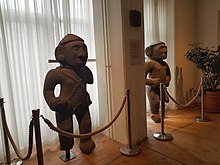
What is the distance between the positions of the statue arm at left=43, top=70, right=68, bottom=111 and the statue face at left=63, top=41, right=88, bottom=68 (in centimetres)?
23

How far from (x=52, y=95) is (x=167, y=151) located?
1637 mm

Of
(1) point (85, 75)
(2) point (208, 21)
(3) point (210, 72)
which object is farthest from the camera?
(2) point (208, 21)

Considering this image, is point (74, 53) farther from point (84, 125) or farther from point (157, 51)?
point (157, 51)

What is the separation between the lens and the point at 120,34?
2.57m

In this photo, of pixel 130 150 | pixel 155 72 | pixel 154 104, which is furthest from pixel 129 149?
pixel 155 72

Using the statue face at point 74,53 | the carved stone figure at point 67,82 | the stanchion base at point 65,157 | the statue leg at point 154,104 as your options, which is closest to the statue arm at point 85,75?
the carved stone figure at point 67,82

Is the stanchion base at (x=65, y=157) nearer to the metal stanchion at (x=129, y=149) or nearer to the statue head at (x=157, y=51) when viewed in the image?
the metal stanchion at (x=129, y=149)

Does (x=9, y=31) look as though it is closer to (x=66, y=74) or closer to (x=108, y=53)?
(x=66, y=74)

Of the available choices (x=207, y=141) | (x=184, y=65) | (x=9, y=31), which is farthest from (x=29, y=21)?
(x=184, y=65)

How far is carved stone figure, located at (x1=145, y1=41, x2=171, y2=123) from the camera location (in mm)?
3505

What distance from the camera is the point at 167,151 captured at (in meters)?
2.52

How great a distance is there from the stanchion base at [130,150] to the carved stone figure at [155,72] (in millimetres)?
1158

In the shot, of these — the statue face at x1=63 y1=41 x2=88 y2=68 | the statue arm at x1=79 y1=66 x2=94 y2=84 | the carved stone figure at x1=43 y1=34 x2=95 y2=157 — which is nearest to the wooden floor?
the carved stone figure at x1=43 y1=34 x2=95 y2=157

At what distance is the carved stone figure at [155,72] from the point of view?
11.5 feet
